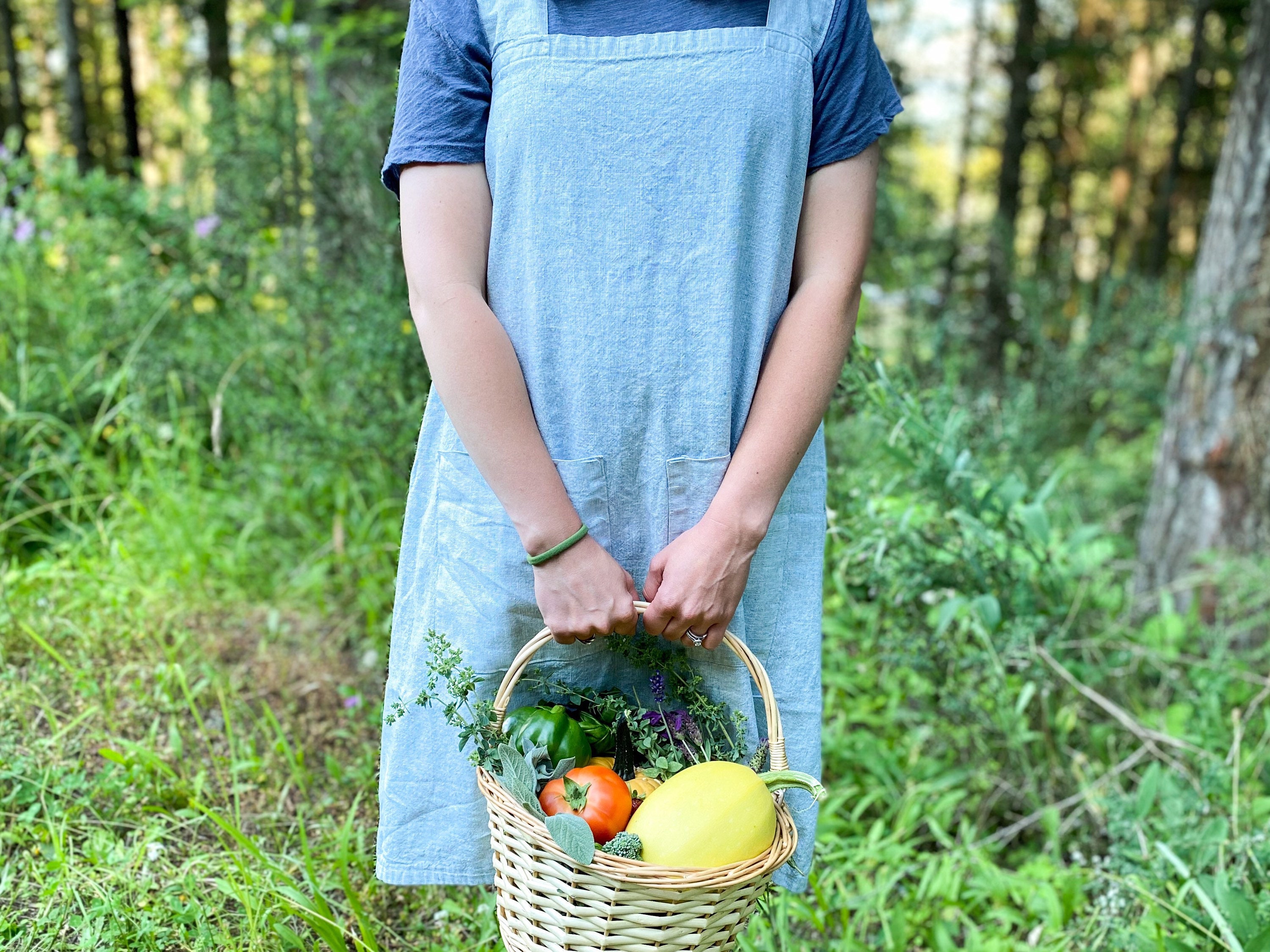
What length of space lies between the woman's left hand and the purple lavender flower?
4.5 inches

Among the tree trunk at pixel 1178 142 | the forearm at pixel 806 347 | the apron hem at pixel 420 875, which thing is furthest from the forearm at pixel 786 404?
the tree trunk at pixel 1178 142

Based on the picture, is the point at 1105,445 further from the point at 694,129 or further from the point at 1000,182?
the point at 694,129

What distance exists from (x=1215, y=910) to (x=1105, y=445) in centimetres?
561

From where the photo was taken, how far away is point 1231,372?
338cm

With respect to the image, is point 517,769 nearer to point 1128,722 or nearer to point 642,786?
point 642,786

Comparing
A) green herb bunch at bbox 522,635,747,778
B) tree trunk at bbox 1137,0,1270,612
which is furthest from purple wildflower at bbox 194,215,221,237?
tree trunk at bbox 1137,0,1270,612

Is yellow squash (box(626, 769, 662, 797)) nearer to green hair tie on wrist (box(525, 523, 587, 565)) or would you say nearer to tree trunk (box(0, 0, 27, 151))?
green hair tie on wrist (box(525, 523, 587, 565))

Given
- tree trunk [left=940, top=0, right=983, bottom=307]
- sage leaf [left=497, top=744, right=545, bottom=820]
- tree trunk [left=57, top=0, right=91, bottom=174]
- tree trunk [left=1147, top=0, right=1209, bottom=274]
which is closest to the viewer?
sage leaf [left=497, top=744, right=545, bottom=820]

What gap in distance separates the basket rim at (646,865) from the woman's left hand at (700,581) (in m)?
0.28

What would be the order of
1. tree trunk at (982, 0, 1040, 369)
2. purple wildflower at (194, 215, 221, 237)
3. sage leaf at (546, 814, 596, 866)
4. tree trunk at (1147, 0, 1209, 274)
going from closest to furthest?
sage leaf at (546, 814, 596, 866), purple wildflower at (194, 215, 221, 237), tree trunk at (982, 0, 1040, 369), tree trunk at (1147, 0, 1209, 274)

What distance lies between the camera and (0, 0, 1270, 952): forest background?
6.17 ft

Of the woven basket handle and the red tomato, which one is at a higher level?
the woven basket handle

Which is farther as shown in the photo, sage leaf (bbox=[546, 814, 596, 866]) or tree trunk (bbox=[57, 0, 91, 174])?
tree trunk (bbox=[57, 0, 91, 174])

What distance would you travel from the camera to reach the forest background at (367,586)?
6.17 feet
